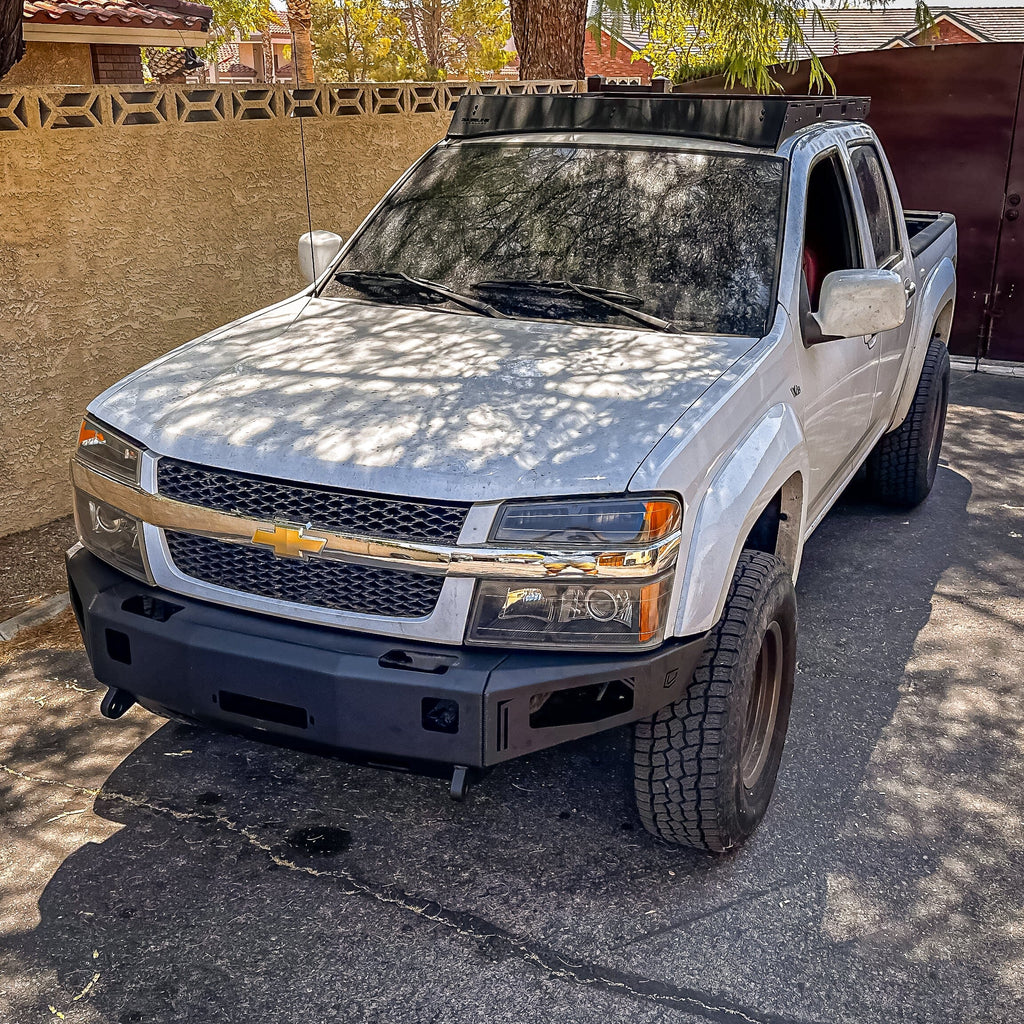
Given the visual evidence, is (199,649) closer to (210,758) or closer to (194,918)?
(194,918)

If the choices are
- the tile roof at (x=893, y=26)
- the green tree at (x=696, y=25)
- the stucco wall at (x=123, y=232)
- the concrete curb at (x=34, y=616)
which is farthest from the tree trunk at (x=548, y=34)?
the tile roof at (x=893, y=26)

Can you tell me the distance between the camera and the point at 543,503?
115 inches

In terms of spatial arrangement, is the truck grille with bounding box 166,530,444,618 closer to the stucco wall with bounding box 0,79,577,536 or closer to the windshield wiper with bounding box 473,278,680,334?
the windshield wiper with bounding box 473,278,680,334

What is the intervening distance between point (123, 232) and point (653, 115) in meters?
3.06

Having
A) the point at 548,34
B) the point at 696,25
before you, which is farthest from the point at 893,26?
the point at 548,34

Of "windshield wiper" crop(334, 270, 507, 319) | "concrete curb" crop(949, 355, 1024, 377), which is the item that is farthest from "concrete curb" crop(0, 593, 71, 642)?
"concrete curb" crop(949, 355, 1024, 377)

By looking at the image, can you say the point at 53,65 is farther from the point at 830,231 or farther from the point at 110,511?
the point at 110,511

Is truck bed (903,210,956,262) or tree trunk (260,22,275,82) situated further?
tree trunk (260,22,275,82)

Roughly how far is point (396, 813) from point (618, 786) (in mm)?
709

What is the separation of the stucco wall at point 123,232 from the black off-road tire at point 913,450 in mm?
3496

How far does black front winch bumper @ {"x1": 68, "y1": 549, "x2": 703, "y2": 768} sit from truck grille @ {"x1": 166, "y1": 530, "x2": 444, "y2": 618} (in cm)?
8

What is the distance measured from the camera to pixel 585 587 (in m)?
2.94

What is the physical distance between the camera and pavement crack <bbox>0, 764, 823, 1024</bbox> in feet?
9.64

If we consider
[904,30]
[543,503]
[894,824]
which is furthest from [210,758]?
[904,30]
